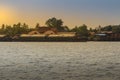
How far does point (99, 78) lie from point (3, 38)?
530 feet

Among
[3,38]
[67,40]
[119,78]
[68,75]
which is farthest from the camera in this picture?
[3,38]

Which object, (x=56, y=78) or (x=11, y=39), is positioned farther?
(x=11, y=39)

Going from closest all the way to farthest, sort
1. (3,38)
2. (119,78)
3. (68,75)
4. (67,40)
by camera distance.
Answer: (119,78), (68,75), (67,40), (3,38)

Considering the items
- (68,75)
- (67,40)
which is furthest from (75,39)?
(68,75)

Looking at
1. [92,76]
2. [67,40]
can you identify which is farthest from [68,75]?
[67,40]

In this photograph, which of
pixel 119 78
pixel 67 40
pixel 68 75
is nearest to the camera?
pixel 119 78

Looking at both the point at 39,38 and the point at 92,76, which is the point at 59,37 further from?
the point at 92,76

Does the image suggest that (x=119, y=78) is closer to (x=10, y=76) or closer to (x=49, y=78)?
(x=49, y=78)

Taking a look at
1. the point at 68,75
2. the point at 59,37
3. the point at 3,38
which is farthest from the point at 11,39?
the point at 68,75

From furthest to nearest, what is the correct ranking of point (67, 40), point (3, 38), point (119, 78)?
1. point (3, 38)
2. point (67, 40)
3. point (119, 78)

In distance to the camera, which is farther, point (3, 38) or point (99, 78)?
point (3, 38)

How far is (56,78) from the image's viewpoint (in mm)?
36000

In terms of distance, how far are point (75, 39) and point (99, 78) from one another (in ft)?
481

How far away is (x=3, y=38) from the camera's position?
19575cm
